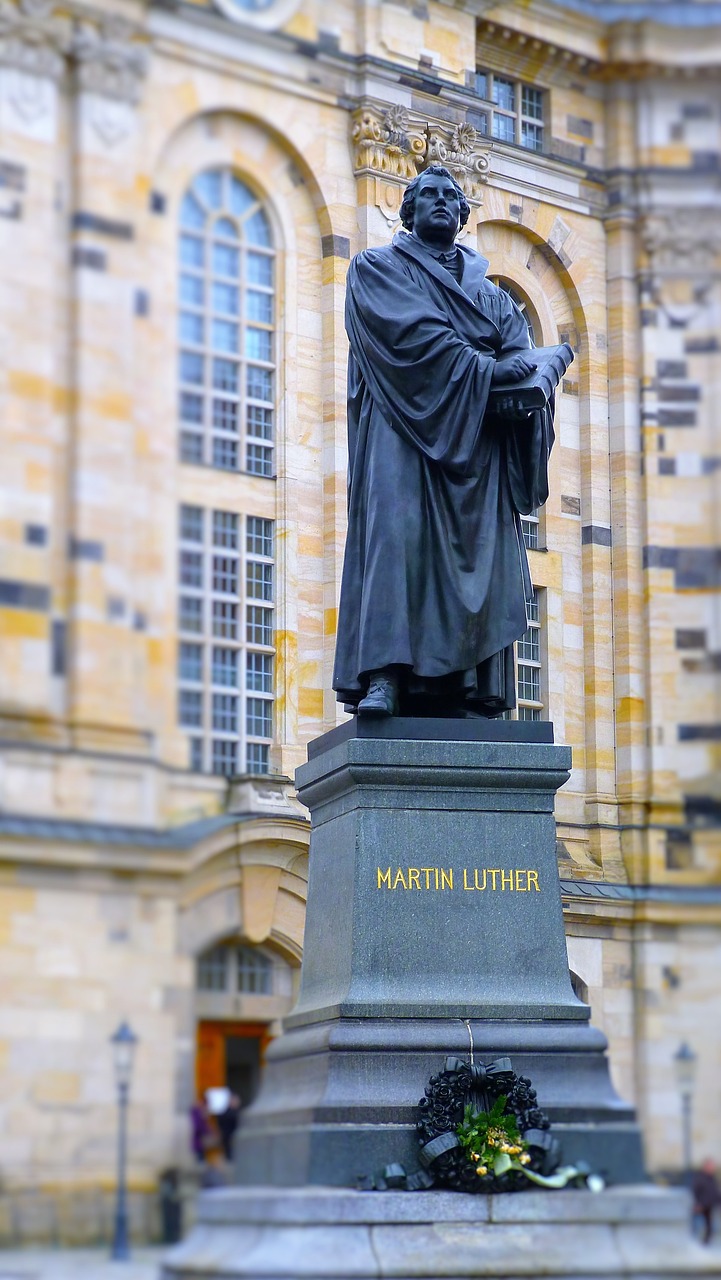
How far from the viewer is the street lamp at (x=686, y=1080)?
1032 inches

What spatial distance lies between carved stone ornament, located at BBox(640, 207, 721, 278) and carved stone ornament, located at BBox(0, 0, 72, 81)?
8644 mm

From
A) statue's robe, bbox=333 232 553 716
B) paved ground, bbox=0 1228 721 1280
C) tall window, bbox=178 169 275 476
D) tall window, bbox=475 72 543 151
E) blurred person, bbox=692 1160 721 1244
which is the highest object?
tall window, bbox=475 72 543 151

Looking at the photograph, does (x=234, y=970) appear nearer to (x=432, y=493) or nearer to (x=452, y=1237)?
(x=432, y=493)

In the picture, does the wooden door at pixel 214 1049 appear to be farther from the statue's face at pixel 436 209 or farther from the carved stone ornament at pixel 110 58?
the statue's face at pixel 436 209

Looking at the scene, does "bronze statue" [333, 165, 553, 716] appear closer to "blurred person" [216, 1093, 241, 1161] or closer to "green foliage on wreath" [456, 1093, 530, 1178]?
"green foliage on wreath" [456, 1093, 530, 1178]

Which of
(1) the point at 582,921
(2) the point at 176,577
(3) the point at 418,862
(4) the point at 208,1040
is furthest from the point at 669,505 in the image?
Answer: (3) the point at 418,862

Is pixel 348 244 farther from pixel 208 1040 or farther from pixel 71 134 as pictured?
pixel 208 1040

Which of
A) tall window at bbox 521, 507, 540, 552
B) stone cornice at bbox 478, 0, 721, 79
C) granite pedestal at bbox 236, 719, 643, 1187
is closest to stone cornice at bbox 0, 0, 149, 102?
stone cornice at bbox 478, 0, 721, 79

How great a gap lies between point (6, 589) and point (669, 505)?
9.57 meters

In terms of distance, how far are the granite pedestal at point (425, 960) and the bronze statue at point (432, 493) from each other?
0.27 metres

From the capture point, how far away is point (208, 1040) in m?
23.0

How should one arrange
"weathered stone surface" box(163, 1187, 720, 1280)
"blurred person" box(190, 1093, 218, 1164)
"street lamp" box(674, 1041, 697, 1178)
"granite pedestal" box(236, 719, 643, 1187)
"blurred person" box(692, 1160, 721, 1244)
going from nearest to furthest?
"weathered stone surface" box(163, 1187, 720, 1280)
"granite pedestal" box(236, 719, 643, 1187)
"blurred person" box(190, 1093, 218, 1164)
"blurred person" box(692, 1160, 721, 1244)
"street lamp" box(674, 1041, 697, 1178)

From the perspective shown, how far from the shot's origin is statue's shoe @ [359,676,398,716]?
8039mm

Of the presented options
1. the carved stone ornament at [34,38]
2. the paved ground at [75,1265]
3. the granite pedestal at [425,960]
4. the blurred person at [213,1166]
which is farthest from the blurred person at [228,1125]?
the granite pedestal at [425,960]
